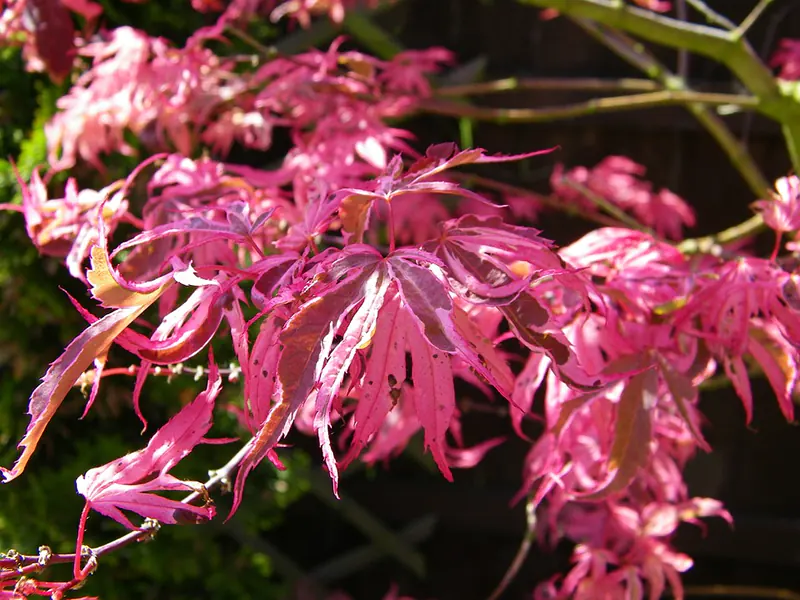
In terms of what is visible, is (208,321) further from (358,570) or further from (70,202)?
(358,570)

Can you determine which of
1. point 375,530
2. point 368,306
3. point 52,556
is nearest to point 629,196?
point 375,530

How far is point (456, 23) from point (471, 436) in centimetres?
118

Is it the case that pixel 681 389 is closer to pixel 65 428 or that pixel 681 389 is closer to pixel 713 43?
pixel 713 43

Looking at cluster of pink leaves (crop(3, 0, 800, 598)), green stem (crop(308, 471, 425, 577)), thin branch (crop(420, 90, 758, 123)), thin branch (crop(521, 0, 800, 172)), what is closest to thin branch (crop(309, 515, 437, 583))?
green stem (crop(308, 471, 425, 577))

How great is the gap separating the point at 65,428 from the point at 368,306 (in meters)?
1.26

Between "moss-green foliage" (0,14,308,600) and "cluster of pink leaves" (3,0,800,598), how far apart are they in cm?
29

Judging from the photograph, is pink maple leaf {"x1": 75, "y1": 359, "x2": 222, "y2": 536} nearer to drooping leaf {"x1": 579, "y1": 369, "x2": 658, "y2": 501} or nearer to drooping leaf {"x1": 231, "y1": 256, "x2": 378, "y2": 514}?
drooping leaf {"x1": 231, "y1": 256, "x2": 378, "y2": 514}

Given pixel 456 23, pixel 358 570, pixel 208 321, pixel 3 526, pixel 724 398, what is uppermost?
pixel 208 321

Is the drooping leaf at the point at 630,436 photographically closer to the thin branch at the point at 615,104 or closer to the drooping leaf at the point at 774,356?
the drooping leaf at the point at 774,356

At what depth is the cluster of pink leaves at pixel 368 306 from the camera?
1.67ft

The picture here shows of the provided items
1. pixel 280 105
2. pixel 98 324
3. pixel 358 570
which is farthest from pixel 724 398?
pixel 98 324

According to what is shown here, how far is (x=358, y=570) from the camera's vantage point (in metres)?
2.19

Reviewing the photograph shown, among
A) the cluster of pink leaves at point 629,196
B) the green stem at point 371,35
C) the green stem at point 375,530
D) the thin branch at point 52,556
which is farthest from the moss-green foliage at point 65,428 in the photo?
the cluster of pink leaves at point 629,196

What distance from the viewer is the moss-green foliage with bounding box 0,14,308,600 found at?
1363mm
